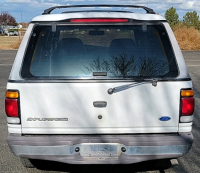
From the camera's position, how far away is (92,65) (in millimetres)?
3557

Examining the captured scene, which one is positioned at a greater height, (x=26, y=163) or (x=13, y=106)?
(x=13, y=106)

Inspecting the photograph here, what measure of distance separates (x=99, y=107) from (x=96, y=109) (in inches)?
1.4

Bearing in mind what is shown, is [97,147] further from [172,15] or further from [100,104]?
[172,15]

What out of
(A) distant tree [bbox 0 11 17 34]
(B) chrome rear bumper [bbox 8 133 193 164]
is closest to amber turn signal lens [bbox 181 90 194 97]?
(B) chrome rear bumper [bbox 8 133 193 164]

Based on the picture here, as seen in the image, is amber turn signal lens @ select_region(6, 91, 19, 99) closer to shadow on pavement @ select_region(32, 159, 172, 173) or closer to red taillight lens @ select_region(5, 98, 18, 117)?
red taillight lens @ select_region(5, 98, 18, 117)

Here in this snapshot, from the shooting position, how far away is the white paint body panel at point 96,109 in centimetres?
344

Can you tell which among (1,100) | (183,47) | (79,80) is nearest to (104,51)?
(79,80)

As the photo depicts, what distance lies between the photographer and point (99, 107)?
3.47 m

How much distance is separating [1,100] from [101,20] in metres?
5.68

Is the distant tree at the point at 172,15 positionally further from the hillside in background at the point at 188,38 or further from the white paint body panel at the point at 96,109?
the white paint body panel at the point at 96,109

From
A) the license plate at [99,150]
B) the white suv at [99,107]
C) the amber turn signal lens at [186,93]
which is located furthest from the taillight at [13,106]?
the amber turn signal lens at [186,93]

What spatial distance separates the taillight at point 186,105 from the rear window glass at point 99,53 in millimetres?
228

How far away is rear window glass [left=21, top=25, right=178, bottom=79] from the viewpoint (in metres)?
3.52

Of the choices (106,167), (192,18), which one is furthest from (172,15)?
(106,167)
